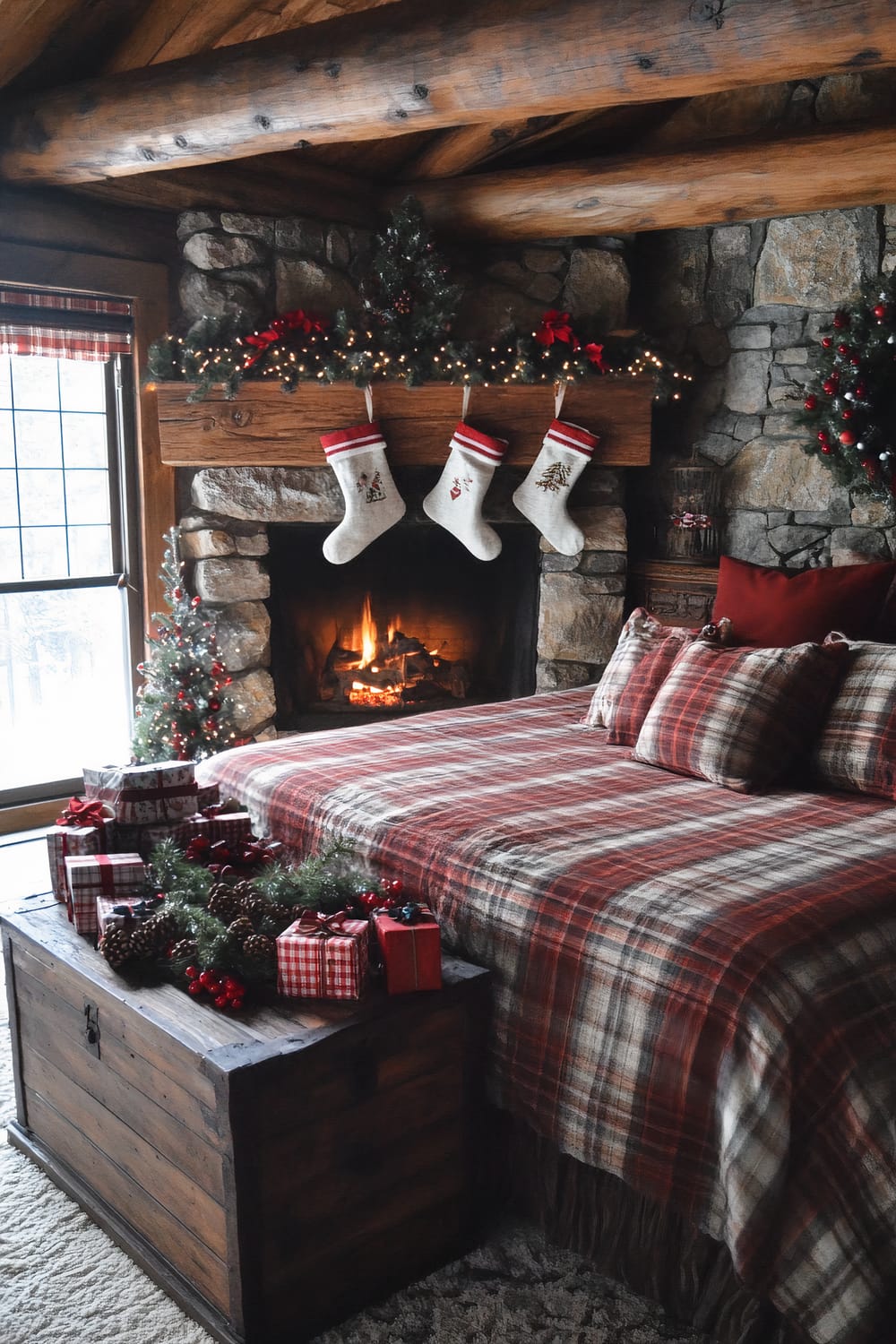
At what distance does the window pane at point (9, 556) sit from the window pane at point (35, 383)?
19.2 inches

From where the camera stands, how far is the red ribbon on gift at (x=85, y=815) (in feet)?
7.72

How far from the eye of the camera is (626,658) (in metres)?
3.14

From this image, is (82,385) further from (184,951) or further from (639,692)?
(184,951)

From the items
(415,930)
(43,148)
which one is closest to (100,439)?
(43,148)

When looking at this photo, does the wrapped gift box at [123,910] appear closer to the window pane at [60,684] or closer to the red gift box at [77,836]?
the red gift box at [77,836]

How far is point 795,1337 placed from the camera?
1722 millimetres

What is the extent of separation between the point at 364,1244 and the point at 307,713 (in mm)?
3215

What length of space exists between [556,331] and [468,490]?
0.73 meters

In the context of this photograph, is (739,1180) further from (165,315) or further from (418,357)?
(165,315)

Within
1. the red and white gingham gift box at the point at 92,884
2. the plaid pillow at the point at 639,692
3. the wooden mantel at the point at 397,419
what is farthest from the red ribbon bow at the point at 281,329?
the red and white gingham gift box at the point at 92,884

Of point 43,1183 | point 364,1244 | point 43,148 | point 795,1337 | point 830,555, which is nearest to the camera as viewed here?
point 795,1337

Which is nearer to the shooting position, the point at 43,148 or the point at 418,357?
the point at 43,148

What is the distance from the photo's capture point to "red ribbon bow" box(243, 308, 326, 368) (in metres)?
4.30

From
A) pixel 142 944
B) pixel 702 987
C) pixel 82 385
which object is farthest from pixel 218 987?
pixel 82 385
